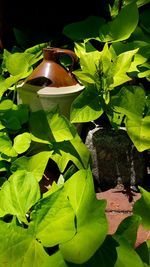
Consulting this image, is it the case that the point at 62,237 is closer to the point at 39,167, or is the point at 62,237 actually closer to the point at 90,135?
the point at 39,167

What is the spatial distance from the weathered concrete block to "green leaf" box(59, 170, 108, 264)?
1.78 feet

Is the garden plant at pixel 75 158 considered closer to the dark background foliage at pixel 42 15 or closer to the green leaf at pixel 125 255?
the green leaf at pixel 125 255

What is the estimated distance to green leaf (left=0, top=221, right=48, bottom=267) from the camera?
4.06 feet

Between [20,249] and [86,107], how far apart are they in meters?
0.71

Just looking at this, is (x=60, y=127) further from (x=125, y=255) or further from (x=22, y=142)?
(x=125, y=255)

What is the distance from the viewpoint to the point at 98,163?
6.23ft

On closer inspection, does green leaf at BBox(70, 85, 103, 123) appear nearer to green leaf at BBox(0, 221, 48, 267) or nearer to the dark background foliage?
green leaf at BBox(0, 221, 48, 267)

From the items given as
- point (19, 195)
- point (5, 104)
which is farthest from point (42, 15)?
point (19, 195)

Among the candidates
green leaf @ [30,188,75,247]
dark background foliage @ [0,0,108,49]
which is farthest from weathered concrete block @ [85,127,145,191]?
dark background foliage @ [0,0,108,49]

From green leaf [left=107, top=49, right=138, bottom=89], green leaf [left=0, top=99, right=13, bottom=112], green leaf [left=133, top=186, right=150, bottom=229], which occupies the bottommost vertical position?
green leaf [left=133, top=186, right=150, bottom=229]

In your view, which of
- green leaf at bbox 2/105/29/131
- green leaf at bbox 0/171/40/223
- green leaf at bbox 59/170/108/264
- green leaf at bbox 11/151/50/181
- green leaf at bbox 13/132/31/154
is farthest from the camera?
green leaf at bbox 2/105/29/131

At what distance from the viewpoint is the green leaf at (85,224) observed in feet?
3.86

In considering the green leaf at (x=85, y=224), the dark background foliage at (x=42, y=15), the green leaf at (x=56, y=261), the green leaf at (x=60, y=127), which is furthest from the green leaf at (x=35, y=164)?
the dark background foliage at (x=42, y=15)

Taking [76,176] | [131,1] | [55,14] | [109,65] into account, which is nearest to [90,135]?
[109,65]
